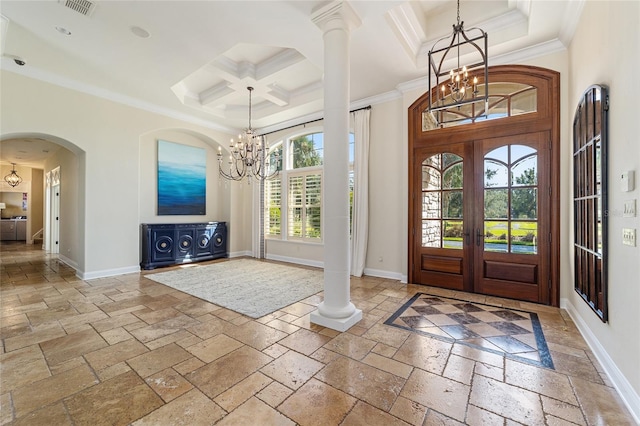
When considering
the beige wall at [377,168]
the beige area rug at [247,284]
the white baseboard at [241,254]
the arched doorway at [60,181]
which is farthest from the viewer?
the white baseboard at [241,254]

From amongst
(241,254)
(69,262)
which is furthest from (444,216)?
(69,262)

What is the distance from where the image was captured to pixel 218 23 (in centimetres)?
315

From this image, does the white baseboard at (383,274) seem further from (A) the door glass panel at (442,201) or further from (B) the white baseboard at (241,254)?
(B) the white baseboard at (241,254)

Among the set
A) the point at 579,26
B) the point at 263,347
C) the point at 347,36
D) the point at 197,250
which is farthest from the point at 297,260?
the point at 579,26

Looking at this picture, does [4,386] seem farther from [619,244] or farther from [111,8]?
[619,244]

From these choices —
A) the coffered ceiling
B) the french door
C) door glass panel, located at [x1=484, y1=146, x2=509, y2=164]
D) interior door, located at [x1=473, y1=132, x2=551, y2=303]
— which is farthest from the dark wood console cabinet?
door glass panel, located at [x1=484, y1=146, x2=509, y2=164]

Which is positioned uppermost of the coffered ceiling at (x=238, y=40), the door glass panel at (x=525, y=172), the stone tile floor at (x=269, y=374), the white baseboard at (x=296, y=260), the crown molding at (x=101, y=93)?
the coffered ceiling at (x=238, y=40)

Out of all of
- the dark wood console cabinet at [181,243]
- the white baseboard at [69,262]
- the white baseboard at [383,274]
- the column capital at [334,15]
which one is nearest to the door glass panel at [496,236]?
the white baseboard at [383,274]

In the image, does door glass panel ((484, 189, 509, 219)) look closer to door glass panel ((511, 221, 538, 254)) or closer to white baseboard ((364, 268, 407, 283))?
door glass panel ((511, 221, 538, 254))

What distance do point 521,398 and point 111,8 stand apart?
205 inches

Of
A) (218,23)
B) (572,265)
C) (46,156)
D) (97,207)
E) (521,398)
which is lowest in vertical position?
(521,398)

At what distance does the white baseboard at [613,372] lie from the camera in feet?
5.41

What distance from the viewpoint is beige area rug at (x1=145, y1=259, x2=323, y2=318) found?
3.59 m

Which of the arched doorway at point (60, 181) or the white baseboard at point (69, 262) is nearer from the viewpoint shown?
the arched doorway at point (60, 181)
